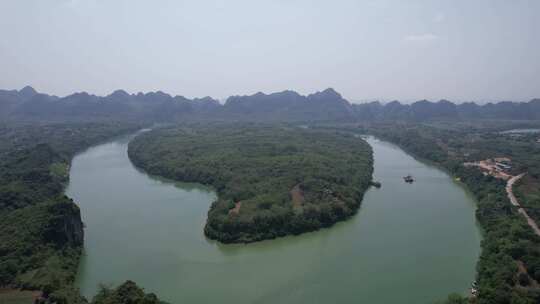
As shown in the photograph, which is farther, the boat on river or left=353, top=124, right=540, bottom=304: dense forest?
the boat on river

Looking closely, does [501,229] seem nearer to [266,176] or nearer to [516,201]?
[516,201]

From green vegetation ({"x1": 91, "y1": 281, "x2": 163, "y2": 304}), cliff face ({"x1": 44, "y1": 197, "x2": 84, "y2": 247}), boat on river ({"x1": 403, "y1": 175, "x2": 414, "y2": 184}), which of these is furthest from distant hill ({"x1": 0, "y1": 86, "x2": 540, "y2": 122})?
green vegetation ({"x1": 91, "y1": 281, "x2": 163, "y2": 304})

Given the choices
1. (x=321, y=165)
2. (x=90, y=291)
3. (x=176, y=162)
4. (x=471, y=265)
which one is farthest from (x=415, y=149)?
(x=90, y=291)

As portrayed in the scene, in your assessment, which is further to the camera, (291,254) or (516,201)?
(516,201)

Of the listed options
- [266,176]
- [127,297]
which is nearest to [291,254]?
[127,297]

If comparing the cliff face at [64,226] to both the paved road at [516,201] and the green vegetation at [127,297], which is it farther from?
the paved road at [516,201]

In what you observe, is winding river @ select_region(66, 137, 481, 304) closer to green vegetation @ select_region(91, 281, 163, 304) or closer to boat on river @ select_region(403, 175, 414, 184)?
green vegetation @ select_region(91, 281, 163, 304)
